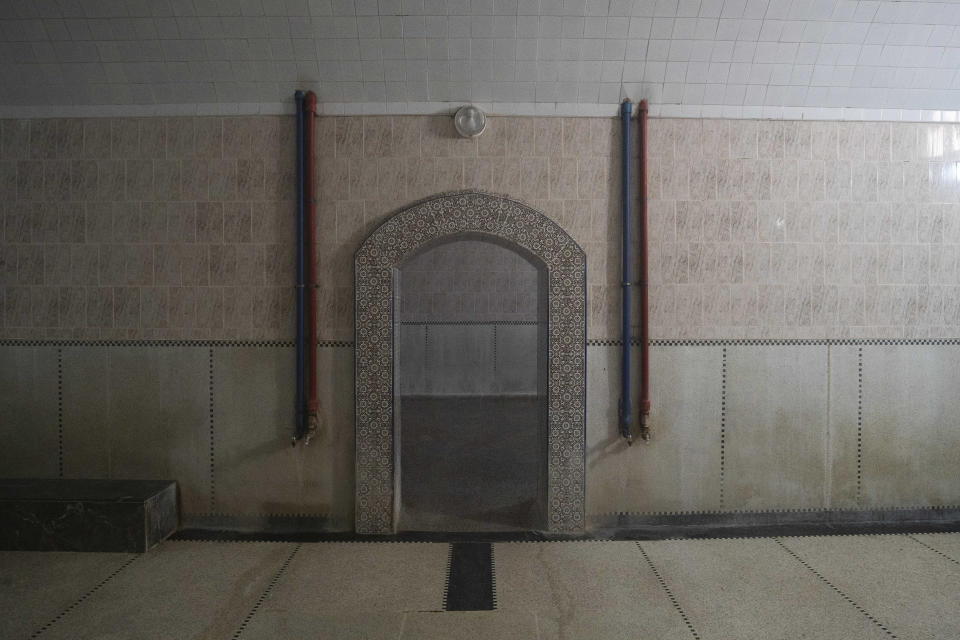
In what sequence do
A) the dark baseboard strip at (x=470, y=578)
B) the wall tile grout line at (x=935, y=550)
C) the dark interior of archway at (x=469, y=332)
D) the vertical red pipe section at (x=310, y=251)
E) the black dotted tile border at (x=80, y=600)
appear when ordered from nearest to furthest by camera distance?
the black dotted tile border at (x=80, y=600)
the dark baseboard strip at (x=470, y=578)
the wall tile grout line at (x=935, y=550)
the vertical red pipe section at (x=310, y=251)
the dark interior of archway at (x=469, y=332)

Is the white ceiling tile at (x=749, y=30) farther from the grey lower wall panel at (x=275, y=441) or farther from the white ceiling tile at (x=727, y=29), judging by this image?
the grey lower wall panel at (x=275, y=441)

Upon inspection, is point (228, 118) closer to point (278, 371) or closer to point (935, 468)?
point (278, 371)

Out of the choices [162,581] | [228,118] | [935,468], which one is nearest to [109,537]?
[162,581]

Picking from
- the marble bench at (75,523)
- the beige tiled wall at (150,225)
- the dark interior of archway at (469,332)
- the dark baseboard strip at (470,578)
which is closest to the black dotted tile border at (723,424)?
the dark baseboard strip at (470,578)

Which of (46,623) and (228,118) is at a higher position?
(228,118)

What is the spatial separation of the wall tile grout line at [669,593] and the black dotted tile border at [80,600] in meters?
3.01

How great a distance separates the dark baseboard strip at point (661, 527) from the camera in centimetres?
375

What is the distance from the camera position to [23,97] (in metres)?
3.83

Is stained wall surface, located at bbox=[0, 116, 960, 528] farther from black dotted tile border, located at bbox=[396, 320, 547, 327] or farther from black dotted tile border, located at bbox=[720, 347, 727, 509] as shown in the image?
black dotted tile border, located at bbox=[396, 320, 547, 327]

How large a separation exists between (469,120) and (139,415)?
9.73 feet

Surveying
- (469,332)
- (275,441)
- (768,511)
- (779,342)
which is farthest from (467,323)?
(768,511)

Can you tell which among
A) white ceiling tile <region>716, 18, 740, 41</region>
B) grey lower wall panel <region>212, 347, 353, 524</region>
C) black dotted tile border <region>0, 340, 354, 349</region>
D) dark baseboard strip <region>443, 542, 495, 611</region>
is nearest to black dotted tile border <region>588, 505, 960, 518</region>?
dark baseboard strip <region>443, 542, 495, 611</region>

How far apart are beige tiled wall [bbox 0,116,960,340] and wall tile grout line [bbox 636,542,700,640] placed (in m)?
1.38

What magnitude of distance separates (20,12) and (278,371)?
2.66 meters
